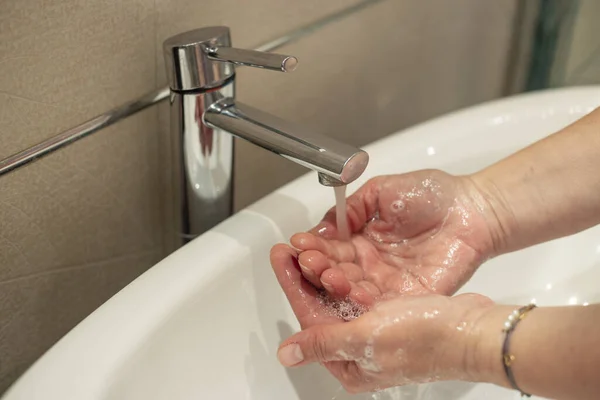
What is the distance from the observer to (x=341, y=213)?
634 mm

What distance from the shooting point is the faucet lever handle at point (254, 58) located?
55cm

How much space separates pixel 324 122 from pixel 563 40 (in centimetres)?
58

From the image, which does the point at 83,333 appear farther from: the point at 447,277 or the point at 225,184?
the point at 447,277

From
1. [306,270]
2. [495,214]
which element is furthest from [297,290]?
[495,214]

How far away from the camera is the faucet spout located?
0.55 m

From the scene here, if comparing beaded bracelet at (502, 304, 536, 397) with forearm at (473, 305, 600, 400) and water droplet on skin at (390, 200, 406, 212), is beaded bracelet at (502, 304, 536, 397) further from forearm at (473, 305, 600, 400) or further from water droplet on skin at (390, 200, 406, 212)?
water droplet on skin at (390, 200, 406, 212)

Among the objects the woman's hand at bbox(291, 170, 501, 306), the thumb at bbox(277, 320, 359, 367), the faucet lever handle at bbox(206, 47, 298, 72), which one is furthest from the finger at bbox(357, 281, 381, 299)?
the faucet lever handle at bbox(206, 47, 298, 72)

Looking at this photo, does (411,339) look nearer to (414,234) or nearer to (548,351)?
(548,351)

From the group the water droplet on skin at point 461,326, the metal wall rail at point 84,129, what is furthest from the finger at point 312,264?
→ the metal wall rail at point 84,129

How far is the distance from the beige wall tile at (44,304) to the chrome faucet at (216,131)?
11 centimetres

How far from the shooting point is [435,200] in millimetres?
678

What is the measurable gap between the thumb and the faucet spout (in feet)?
0.39

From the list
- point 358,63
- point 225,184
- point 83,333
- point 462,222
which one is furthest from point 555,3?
point 83,333

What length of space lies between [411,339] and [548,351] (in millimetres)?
94
